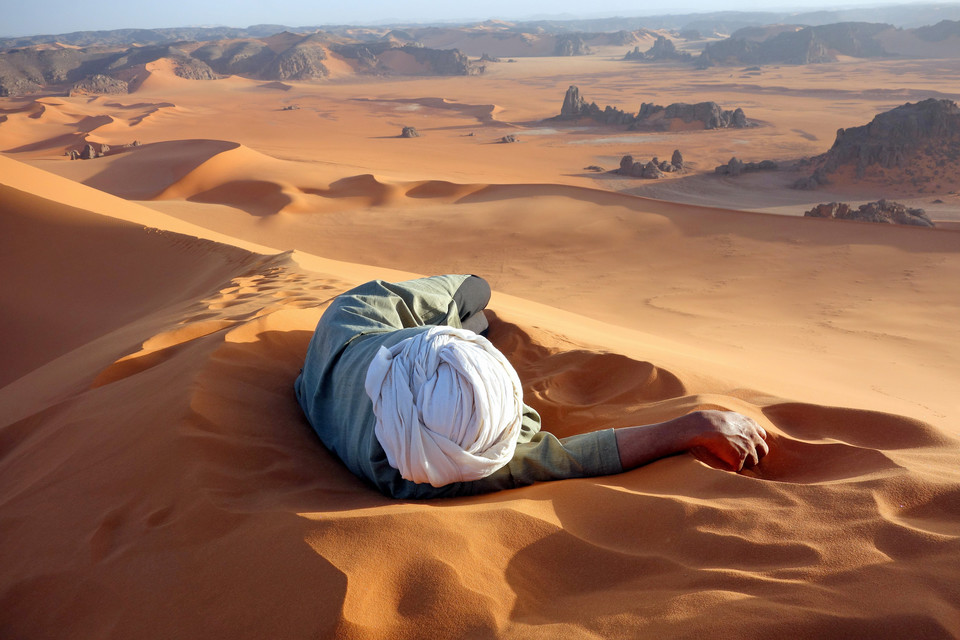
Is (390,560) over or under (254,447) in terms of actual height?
over

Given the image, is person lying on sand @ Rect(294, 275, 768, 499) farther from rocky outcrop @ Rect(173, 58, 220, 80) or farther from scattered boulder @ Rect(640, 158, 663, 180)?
rocky outcrop @ Rect(173, 58, 220, 80)

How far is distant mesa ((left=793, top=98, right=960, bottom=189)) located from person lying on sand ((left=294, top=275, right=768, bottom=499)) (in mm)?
14352

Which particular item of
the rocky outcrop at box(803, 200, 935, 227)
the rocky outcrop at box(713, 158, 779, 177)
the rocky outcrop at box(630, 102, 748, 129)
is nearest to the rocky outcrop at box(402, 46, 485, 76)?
the rocky outcrop at box(630, 102, 748, 129)

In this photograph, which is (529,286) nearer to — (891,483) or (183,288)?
(183,288)

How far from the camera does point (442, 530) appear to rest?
165cm

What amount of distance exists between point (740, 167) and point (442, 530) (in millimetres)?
15904

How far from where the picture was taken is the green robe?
2098 millimetres

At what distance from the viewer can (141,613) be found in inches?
60.9

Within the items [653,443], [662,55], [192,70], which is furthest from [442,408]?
[662,55]

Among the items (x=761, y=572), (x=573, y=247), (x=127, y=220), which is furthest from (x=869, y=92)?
(x=761, y=572)

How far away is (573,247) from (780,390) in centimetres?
577

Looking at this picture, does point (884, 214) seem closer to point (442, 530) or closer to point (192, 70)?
point (442, 530)

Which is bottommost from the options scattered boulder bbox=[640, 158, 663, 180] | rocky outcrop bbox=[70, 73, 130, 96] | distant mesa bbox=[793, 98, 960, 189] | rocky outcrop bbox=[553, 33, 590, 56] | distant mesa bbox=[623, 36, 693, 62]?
scattered boulder bbox=[640, 158, 663, 180]

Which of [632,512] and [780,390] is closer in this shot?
[632,512]
